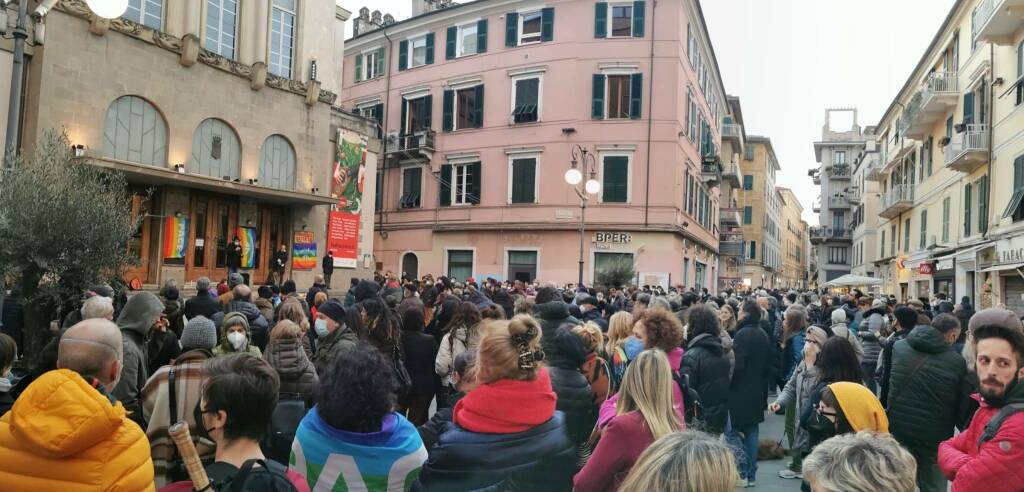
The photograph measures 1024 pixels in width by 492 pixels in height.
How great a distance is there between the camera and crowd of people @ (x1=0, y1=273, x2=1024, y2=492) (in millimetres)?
2186

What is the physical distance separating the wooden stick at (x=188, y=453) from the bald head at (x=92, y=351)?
1.24m

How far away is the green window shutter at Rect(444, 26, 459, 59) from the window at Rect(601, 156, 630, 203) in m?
9.76

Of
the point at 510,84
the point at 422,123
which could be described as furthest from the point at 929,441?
the point at 422,123

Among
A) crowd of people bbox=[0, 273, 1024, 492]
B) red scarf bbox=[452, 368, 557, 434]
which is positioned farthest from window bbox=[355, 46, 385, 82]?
red scarf bbox=[452, 368, 557, 434]

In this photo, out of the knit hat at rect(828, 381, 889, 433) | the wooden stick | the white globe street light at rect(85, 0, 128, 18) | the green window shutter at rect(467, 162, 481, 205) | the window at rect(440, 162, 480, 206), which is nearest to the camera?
the wooden stick

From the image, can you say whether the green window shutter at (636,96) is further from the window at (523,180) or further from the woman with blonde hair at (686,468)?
the woman with blonde hair at (686,468)

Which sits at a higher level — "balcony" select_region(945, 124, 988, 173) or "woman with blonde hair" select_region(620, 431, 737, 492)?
"balcony" select_region(945, 124, 988, 173)

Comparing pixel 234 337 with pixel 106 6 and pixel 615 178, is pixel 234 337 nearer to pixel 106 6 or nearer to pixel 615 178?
pixel 106 6

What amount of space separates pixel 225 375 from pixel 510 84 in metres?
28.0

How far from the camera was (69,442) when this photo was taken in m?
2.18

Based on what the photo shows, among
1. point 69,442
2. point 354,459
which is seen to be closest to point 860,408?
point 354,459

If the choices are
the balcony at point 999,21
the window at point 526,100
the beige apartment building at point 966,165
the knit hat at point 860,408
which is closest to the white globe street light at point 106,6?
the knit hat at point 860,408

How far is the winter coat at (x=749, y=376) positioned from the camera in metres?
6.50

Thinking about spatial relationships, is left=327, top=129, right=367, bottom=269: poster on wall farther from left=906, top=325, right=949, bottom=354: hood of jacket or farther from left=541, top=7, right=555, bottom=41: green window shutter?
left=906, top=325, right=949, bottom=354: hood of jacket
